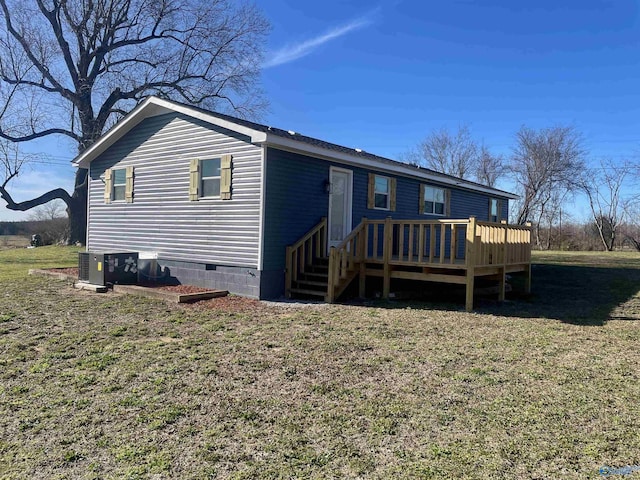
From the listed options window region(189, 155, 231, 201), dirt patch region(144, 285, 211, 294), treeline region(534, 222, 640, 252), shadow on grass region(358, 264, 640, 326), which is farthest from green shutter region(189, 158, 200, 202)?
treeline region(534, 222, 640, 252)

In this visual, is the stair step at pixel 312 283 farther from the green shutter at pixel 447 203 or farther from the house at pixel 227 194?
the green shutter at pixel 447 203

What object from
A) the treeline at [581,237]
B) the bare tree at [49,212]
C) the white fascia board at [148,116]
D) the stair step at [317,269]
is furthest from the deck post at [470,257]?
the bare tree at [49,212]

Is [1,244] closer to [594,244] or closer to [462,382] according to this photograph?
[462,382]

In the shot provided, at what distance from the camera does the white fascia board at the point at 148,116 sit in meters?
8.55

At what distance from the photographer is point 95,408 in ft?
11.3

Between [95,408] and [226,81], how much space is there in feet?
79.6

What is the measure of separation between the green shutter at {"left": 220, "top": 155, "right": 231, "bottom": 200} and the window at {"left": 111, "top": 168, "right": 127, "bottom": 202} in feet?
12.9

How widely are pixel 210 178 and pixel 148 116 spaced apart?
279 cm

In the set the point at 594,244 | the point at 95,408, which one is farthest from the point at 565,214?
the point at 95,408

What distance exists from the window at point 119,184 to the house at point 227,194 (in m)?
0.03

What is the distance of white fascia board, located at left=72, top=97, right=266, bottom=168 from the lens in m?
8.55

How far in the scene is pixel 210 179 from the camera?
9.61 m

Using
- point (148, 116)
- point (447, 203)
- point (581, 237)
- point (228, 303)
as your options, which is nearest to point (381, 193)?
point (447, 203)

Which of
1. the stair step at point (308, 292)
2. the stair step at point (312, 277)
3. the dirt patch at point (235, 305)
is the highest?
the stair step at point (312, 277)
